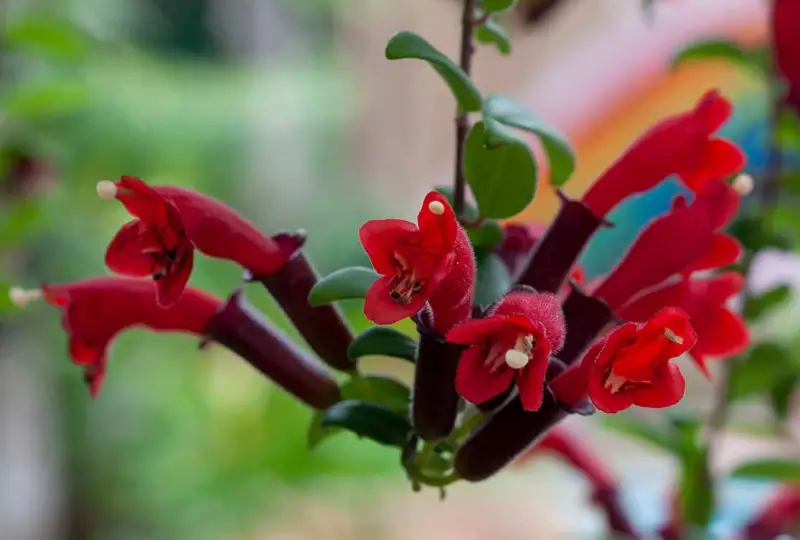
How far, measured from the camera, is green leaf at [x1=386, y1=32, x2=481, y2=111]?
0.30 meters

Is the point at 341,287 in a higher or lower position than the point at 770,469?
higher

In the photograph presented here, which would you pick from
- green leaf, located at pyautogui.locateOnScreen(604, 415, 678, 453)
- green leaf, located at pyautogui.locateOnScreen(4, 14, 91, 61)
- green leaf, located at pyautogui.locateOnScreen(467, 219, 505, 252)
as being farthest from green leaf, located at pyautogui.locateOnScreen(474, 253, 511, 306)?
green leaf, located at pyautogui.locateOnScreen(4, 14, 91, 61)

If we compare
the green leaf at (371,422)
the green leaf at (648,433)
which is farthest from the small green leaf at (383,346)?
the green leaf at (648,433)

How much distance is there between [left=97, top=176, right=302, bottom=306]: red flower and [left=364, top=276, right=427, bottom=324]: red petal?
93 mm

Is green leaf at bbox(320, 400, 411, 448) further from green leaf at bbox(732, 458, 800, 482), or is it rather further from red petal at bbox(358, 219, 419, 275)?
green leaf at bbox(732, 458, 800, 482)

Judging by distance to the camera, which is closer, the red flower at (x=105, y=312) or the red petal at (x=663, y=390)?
the red petal at (x=663, y=390)

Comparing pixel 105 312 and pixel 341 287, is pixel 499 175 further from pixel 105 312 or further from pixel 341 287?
pixel 105 312

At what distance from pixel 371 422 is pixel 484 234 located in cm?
10

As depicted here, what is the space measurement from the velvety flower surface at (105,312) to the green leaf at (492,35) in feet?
0.64

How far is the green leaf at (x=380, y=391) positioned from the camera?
1.28 ft

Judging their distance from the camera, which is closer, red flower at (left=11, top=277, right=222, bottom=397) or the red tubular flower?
red flower at (left=11, top=277, right=222, bottom=397)

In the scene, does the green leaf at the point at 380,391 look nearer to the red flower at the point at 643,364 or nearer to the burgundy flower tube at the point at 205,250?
the burgundy flower tube at the point at 205,250

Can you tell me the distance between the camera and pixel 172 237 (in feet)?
1.11

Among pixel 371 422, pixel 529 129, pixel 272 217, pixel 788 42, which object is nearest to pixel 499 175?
pixel 529 129
